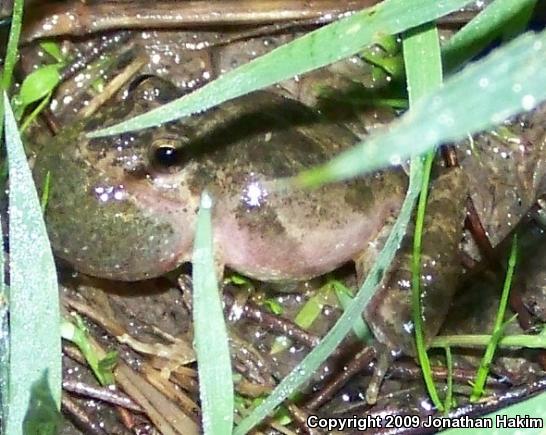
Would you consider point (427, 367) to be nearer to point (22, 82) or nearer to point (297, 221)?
point (297, 221)

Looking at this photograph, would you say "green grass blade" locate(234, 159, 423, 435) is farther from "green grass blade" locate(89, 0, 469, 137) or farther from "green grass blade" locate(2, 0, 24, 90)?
"green grass blade" locate(2, 0, 24, 90)

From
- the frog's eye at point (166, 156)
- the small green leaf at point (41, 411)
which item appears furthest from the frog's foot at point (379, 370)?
the small green leaf at point (41, 411)

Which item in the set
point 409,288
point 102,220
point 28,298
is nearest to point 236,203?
point 102,220

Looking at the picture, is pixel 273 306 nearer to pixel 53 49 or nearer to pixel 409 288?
pixel 409 288

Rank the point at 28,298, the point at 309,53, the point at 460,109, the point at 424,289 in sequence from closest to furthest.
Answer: the point at 460,109 < the point at 309,53 < the point at 28,298 < the point at 424,289

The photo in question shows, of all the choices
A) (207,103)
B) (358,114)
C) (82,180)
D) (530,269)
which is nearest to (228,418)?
(207,103)

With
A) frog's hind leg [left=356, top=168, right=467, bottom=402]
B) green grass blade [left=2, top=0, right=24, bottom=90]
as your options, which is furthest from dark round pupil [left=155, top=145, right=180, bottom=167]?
frog's hind leg [left=356, top=168, right=467, bottom=402]
